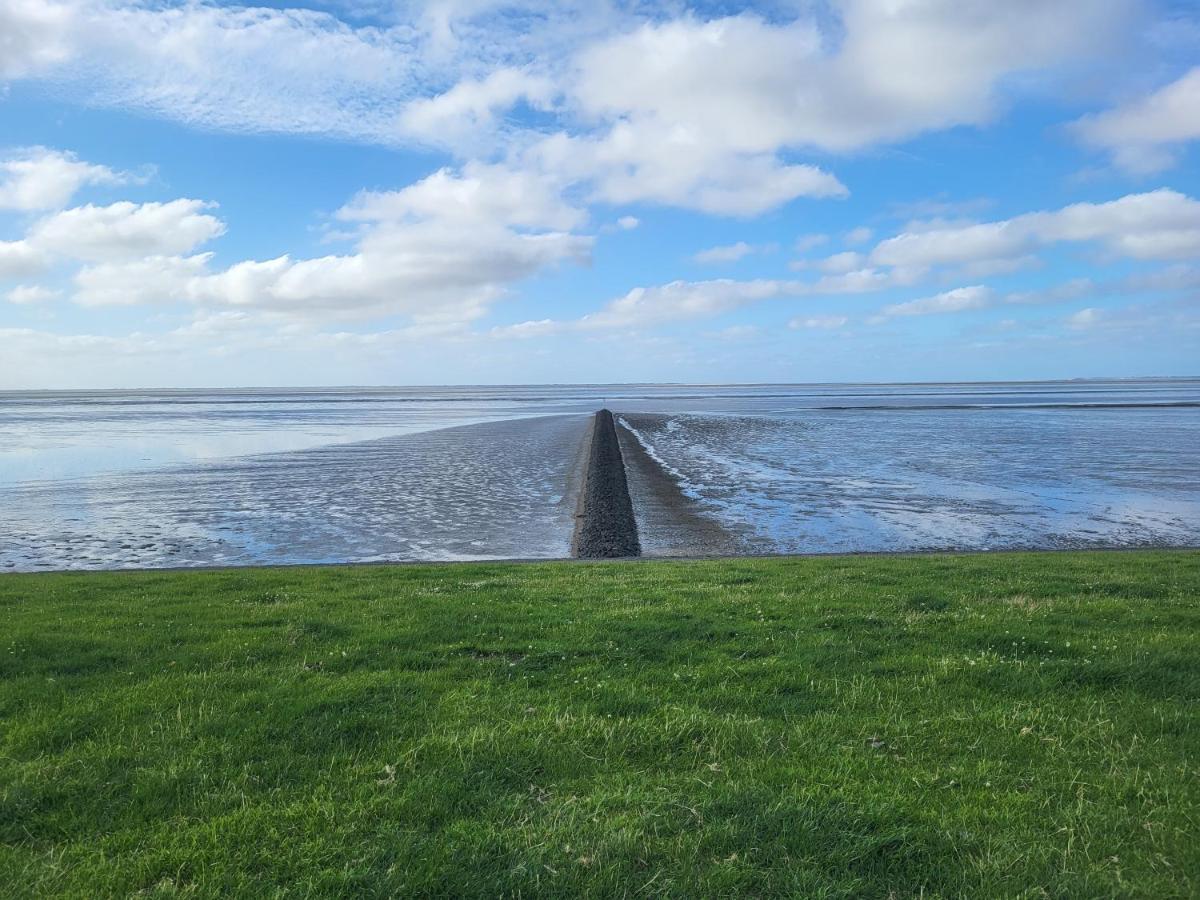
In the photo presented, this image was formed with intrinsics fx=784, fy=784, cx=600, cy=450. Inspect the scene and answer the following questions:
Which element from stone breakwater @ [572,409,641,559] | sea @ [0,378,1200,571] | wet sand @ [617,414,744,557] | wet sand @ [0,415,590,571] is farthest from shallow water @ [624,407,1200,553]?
wet sand @ [0,415,590,571]

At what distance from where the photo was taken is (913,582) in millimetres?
13109

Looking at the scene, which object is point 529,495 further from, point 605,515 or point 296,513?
point 296,513

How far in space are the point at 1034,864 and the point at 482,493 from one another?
2798cm

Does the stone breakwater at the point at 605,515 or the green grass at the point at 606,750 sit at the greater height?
the green grass at the point at 606,750

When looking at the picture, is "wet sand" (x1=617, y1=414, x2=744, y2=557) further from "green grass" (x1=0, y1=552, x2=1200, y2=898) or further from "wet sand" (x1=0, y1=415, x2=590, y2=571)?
"green grass" (x1=0, y1=552, x2=1200, y2=898)

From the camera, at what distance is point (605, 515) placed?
83.7ft

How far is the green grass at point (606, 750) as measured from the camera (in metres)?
4.79

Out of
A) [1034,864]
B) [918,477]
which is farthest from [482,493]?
[1034,864]

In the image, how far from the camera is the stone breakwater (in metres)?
20.6

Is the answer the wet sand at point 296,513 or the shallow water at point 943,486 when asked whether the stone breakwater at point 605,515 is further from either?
the shallow water at point 943,486

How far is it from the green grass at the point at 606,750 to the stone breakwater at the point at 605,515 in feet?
30.8

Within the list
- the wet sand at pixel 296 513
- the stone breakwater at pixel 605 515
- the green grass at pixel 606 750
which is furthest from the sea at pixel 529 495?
the green grass at pixel 606 750

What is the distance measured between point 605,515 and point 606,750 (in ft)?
63.1

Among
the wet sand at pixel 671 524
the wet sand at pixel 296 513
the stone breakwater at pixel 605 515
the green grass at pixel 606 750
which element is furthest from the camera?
the wet sand at pixel 671 524
